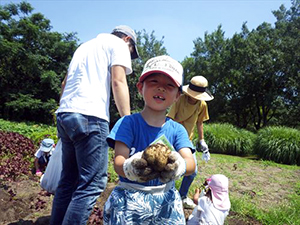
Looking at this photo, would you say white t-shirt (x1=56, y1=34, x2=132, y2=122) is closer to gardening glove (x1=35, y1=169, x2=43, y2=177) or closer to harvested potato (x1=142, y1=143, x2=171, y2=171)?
harvested potato (x1=142, y1=143, x2=171, y2=171)

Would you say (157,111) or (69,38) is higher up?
(69,38)

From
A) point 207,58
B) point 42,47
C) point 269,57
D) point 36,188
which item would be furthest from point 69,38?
point 36,188

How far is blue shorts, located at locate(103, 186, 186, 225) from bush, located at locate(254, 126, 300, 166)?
8.80 meters

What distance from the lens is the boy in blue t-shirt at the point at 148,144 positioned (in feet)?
4.27

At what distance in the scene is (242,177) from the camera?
539 centimetres

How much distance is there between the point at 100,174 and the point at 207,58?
88.3ft

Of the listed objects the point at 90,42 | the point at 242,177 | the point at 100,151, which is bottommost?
the point at 242,177

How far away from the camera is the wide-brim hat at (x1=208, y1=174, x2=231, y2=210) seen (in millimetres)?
2447

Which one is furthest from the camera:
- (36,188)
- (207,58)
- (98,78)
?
(207,58)

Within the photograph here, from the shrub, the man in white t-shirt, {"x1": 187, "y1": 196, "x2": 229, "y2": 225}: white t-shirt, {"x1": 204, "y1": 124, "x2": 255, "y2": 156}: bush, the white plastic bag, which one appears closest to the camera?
the man in white t-shirt

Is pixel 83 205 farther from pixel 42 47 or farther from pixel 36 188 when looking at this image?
pixel 42 47

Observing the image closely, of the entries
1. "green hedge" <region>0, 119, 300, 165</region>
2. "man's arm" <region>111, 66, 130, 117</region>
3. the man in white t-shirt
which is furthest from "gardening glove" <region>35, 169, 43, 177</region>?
"man's arm" <region>111, 66, 130, 117</region>

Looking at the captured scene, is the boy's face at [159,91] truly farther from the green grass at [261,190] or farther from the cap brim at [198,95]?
the green grass at [261,190]

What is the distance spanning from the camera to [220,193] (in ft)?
8.20
